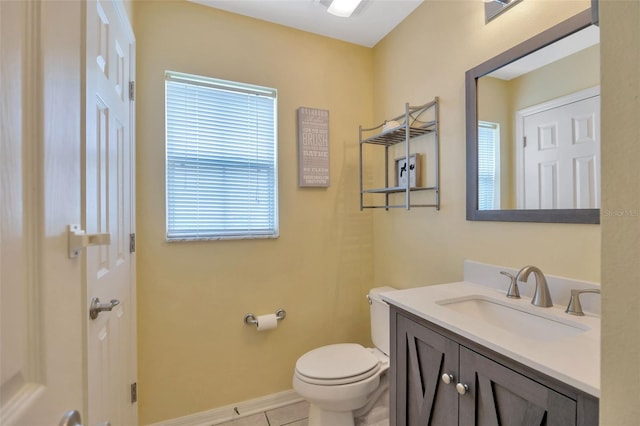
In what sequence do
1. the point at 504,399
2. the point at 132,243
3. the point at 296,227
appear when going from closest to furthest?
the point at 504,399 < the point at 132,243 < the point at 296,227

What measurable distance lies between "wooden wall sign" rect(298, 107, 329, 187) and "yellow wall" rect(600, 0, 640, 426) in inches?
64.7

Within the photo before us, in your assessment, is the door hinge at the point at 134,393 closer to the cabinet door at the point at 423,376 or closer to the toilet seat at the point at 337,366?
the toilet seat at the point at 337,366

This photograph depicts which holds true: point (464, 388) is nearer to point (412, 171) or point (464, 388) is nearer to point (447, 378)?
point (447, 378)

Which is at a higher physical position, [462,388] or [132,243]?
[132,243]

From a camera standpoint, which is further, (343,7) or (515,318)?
(343,7)

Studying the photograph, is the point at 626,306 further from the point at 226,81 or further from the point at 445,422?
the point at 226,81

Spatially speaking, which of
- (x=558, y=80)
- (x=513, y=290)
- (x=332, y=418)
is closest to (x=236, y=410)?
(x=332, y=418)

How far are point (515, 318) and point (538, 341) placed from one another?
0.93 feet

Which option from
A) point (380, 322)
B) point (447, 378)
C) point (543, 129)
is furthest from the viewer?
point (380, 322)

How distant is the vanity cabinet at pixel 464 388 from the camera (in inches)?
27.0

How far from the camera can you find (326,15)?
1855mm

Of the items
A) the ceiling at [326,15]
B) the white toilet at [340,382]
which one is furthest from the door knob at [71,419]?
the ceiling at [326,15]

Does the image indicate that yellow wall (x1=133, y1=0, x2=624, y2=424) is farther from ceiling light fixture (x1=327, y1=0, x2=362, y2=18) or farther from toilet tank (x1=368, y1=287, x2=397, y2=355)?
ceiling light fixture (x1=327, y1=0, x2=362, y2=18)

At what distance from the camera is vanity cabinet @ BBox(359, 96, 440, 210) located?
65.6 inches
